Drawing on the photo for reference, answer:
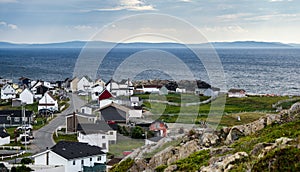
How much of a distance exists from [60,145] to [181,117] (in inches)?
768

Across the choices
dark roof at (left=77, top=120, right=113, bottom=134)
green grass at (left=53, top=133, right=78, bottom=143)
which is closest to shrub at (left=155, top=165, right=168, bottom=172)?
dark roof at (left=77, top=120, right=113, bottom=134)

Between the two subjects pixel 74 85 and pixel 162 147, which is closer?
pixel 162 147

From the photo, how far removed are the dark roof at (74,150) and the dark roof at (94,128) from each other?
566 centimetres

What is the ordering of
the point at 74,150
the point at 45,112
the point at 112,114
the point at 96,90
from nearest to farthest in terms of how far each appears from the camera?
the point at 74,150 → the point at 112,114 → the point at 45,112 → the point at 96,90

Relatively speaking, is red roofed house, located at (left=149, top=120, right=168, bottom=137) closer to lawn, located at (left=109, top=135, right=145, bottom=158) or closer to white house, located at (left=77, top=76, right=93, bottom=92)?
lawn, located at (left=109, top=135, right=145, bottom=158)

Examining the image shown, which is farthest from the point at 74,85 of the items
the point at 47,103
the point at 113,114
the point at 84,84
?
the point at 113,114

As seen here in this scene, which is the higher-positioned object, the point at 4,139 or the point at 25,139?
the point at 25,139

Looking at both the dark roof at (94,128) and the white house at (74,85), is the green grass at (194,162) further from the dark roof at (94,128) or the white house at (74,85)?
the white house at (74,85)

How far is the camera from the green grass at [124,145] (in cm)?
3017

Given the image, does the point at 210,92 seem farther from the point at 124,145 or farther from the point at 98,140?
the point at 98,140

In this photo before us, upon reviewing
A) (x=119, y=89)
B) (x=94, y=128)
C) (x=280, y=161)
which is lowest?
(x=119, y=89)

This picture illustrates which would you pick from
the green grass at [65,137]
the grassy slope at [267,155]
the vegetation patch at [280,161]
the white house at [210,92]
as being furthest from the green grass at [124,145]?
the white house at [210,92]

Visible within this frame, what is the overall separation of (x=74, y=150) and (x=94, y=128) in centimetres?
808

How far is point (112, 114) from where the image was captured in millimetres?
41438
